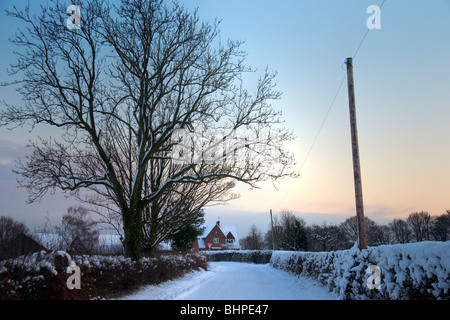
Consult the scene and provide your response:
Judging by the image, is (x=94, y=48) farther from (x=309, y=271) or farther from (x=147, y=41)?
(x=309, y=271)

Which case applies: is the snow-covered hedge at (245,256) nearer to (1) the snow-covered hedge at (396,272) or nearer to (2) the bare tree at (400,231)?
(1) the snow-covered hedge at (396,272)

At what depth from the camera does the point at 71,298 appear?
602 centimetres

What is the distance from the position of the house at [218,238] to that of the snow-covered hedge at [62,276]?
6216 centimetres

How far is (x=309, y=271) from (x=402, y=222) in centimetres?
6334

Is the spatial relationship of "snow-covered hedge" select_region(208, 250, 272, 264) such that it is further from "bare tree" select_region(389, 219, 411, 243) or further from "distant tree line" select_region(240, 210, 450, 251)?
"bare tree" select_region(389, 219, 411, 243)

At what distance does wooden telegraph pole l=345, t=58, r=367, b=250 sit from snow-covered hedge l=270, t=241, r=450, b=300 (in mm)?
483

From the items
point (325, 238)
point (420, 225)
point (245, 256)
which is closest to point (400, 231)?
point (420, 225)

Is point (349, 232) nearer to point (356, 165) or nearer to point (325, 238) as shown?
point (325, 238)

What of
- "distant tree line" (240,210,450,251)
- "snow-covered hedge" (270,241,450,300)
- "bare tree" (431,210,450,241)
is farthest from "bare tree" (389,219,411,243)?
"snow-covered hedge" (270,241,450,300)

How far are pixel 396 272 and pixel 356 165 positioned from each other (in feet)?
11.6

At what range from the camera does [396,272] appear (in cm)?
644

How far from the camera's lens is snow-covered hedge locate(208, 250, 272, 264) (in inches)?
1654

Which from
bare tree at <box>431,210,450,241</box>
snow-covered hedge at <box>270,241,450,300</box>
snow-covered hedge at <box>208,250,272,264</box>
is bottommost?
snow-covered hedge at <box>208,250,272,264</box>

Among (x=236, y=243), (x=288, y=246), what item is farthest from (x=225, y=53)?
(x=236, y=243)
